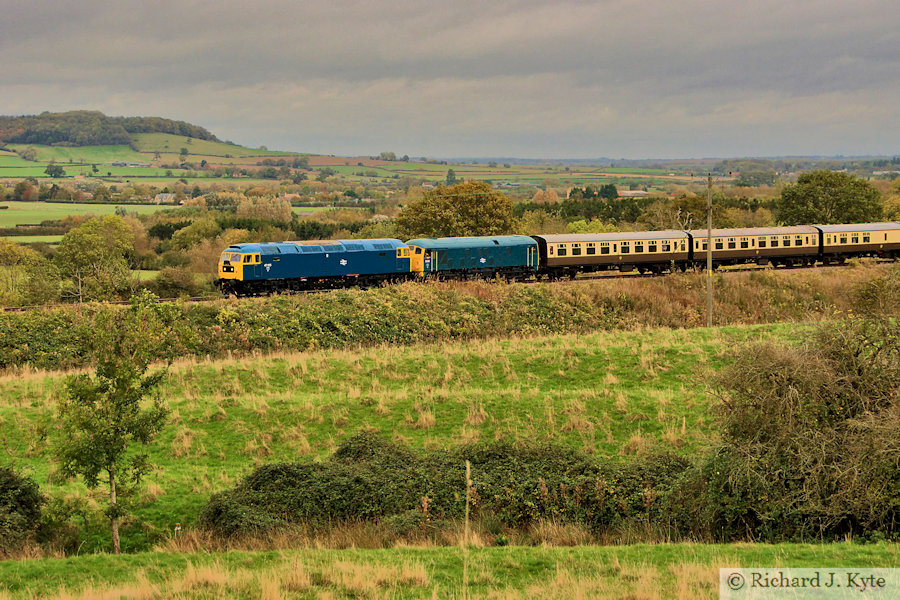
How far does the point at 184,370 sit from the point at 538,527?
19.7 m

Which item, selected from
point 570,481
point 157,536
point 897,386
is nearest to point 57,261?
point 157,536

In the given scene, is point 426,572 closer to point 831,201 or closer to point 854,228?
point 854,228

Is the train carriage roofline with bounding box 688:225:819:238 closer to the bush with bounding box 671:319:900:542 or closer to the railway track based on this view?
the railway track

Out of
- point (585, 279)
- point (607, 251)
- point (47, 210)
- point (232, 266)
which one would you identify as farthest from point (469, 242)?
point (47, 210)

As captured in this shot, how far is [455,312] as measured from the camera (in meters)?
46.6

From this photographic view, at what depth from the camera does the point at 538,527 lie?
17344mm

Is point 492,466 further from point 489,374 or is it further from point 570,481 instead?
point 489,374

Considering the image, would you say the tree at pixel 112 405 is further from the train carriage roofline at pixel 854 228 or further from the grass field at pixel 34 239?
the grass field at pixel 34 239

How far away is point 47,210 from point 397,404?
427ft

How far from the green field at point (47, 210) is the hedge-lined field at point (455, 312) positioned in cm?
8845

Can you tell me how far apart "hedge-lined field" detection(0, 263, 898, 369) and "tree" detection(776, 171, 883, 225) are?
25.0 m

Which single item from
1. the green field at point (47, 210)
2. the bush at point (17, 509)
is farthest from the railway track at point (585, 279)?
the green field at point (47, 210)

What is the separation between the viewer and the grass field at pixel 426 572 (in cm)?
1248

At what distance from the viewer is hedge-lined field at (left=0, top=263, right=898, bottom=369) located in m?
39.4
